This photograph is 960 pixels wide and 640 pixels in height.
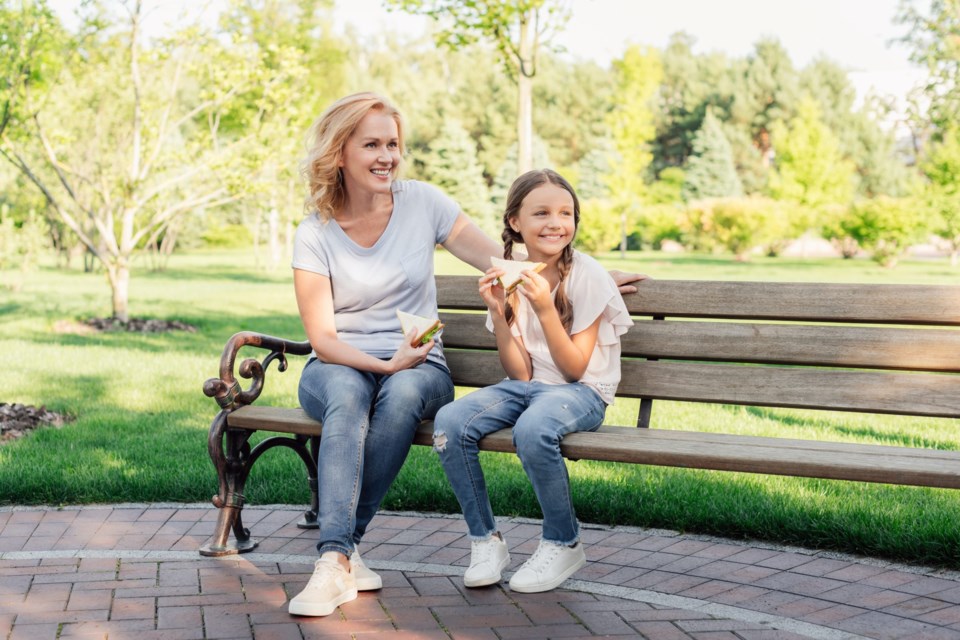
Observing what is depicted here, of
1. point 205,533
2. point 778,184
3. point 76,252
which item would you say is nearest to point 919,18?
point 778,184

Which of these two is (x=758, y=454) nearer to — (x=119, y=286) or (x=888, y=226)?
(x=119, y=286)

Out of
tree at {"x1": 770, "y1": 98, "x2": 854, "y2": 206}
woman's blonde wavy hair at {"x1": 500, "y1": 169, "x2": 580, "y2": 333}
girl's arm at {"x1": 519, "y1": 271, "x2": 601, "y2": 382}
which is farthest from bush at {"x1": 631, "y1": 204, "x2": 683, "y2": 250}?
girl's arm at {"x1": 519, "y1": 271, "x2": 601, "y2": 382}

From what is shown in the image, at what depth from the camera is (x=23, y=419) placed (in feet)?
20.0

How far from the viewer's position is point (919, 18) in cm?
2320

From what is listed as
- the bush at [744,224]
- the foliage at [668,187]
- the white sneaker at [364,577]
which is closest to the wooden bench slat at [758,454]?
the white sneaker at [364,577]

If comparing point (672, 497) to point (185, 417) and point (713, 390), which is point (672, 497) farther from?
point (185, 417)

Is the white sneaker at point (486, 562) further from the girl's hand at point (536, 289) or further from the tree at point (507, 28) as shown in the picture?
the tree at point (507, 28)

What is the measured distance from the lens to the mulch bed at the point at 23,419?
5.80m

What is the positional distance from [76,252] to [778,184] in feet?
85.5

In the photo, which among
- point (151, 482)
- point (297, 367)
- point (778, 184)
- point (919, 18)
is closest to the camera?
point (151, 482)

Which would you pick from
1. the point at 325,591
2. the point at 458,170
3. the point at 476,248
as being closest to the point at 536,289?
the point at 476,248

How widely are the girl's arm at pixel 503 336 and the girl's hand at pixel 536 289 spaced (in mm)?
116

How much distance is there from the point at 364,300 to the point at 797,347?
1516mm

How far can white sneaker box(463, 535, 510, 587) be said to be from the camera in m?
3.33
